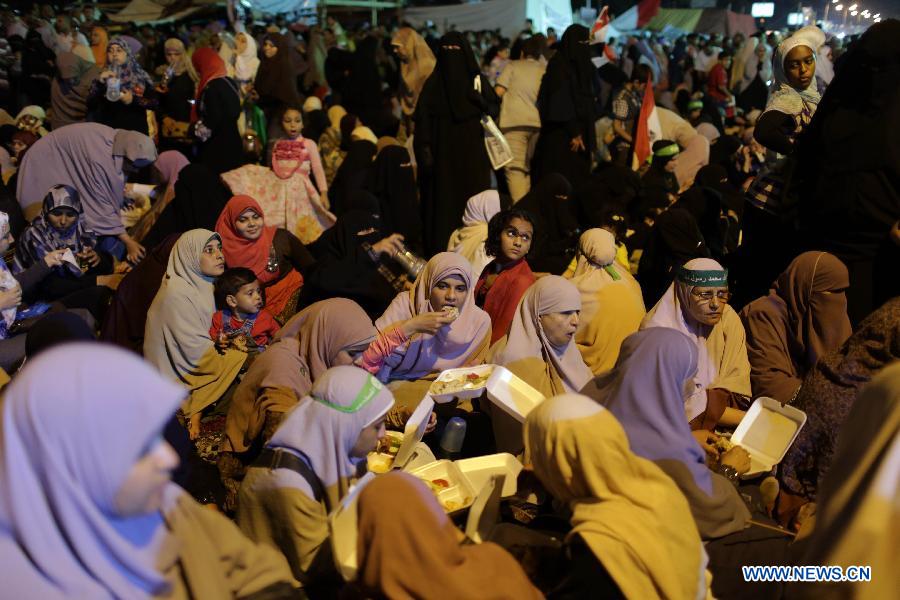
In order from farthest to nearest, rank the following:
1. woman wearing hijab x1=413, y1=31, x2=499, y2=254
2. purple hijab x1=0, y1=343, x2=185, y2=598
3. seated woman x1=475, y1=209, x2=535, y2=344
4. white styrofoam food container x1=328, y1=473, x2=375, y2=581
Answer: woman wearing hijab x1=413, y1=31, x2=499, y2=254 → seated woman x1=475, y1=209, x2=535, y2=344 → white styrofoam food container x1=328, y1=473, x2=375, y2=581 → purple hijab x1=0, y1=343, x2=185, y2=598

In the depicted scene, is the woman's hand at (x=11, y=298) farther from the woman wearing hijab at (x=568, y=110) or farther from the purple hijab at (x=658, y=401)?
the woman wearing hijab at (x=568, y=110)

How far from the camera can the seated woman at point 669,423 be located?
8.72 feet

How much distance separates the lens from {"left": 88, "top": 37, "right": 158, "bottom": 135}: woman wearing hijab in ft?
23.3

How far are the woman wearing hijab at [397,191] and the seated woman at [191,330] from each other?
2379 mm

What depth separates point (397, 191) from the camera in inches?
263

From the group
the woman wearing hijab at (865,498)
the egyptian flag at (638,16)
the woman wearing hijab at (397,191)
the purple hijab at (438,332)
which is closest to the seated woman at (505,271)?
the purple hijab at (438,332)

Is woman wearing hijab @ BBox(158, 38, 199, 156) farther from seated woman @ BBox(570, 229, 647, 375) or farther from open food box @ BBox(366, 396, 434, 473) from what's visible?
open food box @ BBox(366, 396, 434, 473)

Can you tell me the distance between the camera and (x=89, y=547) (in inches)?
68.2

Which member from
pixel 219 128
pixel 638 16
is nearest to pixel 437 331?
pixel 219 128

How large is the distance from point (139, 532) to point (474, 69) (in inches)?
223

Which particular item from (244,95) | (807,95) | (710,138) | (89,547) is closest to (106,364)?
(89,547)

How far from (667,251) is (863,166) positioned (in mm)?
1327

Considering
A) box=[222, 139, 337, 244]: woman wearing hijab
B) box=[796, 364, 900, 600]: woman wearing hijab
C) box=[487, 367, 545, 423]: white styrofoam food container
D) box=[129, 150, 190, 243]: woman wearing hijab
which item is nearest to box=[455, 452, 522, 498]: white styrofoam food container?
box=[487, 367, 545, 423]: white styrofoam food container

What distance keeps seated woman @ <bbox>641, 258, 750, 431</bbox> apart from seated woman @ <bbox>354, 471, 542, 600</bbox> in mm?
2001
